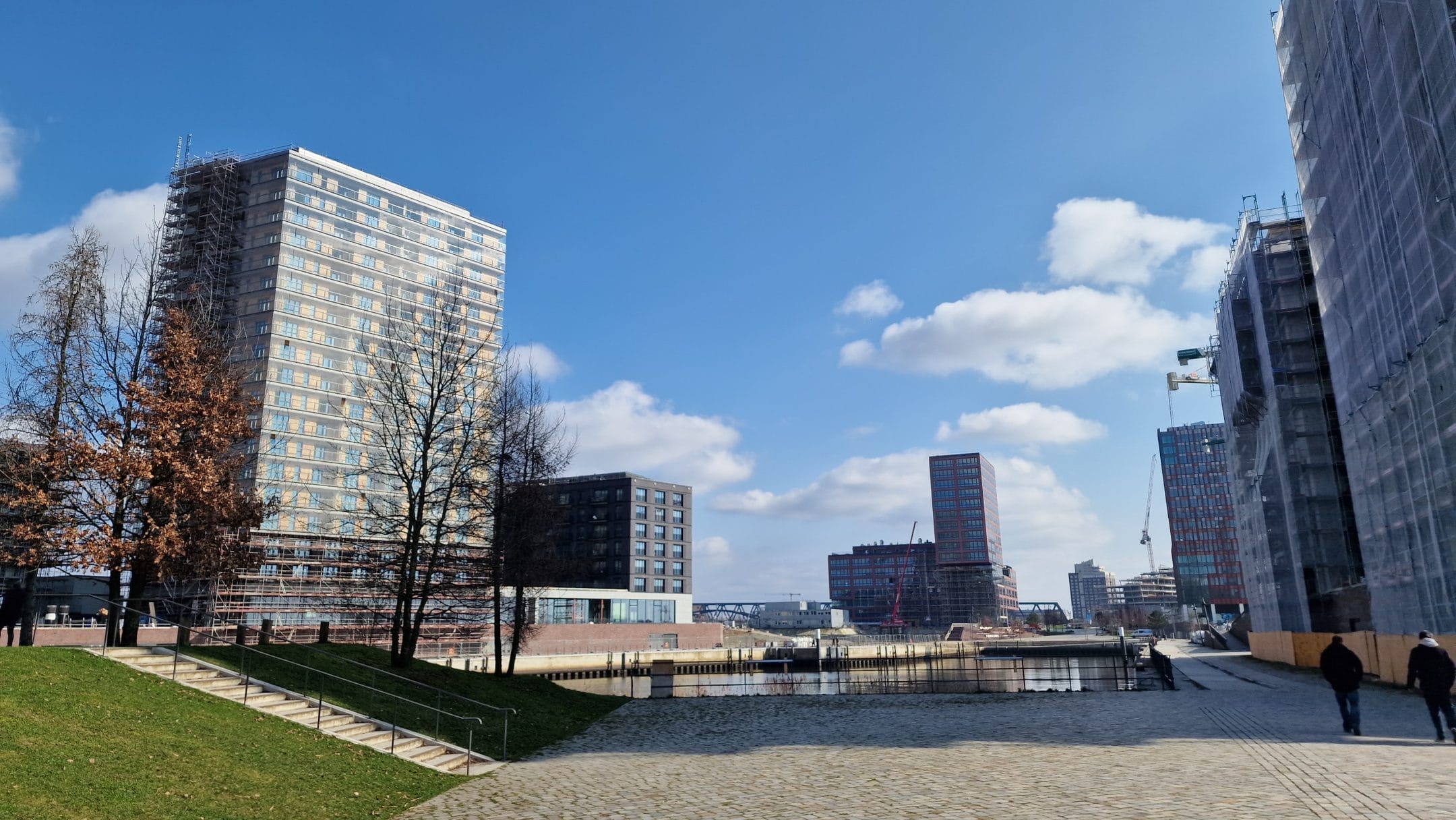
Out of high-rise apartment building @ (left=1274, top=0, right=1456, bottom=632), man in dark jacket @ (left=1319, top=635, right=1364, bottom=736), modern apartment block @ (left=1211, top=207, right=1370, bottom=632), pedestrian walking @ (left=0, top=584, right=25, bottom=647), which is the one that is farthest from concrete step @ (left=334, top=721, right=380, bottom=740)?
modern apartment block @ (left=1211, top=207, right=1370, bottom=632)

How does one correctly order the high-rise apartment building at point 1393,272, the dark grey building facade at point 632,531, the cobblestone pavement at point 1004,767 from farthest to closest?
1. the dark grey building facade at point 632,531
2. the high-rise apartment building at point 1393,272
3. the cobblestone pavement at point 1004,767

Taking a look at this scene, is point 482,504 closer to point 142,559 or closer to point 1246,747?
point 142,559

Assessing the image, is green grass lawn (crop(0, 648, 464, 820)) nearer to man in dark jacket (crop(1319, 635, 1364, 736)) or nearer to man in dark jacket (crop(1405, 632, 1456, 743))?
man in dark jacket (crop(1319, 635, 1364, 736))

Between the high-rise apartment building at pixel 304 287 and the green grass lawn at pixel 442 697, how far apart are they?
46.8 m

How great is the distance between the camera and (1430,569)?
2825cm

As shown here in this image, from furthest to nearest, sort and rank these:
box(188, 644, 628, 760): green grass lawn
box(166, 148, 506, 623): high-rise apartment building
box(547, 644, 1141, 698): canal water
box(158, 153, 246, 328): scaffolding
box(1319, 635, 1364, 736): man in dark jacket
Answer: box(158, 153, 246, 328): scaffolding < box(166, 148, 506, 623): high-rise apartment building < box(547, 644, 1141, 698): canal water < box(188, 644, 628, 760): green grass lawn < box(1319, 635, 1364, 736): man in dark jacket

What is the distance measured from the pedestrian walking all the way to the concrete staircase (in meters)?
2.67

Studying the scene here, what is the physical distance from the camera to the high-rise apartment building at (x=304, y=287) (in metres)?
77.0

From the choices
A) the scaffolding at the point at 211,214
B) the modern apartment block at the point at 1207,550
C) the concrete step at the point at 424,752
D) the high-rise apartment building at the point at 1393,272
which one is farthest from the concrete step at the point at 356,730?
the modern apartment block at the point at 1207,550

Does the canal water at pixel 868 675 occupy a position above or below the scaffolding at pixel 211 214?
below

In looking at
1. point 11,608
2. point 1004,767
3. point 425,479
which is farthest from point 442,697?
point 1004,767

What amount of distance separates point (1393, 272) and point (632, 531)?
4046 inches

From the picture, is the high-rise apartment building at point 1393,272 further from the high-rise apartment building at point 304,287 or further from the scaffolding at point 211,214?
the scaffolding at point 211,214

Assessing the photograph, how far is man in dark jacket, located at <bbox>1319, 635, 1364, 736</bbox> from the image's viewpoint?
706 inches
